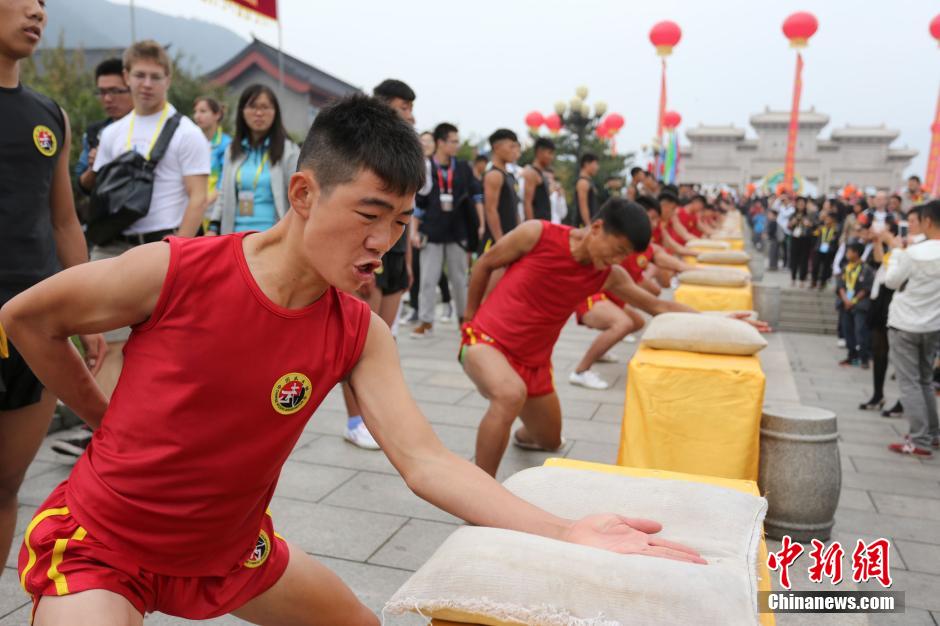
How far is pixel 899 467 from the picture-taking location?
16.6 feet

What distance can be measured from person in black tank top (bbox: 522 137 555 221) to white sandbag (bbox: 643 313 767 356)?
13.3 ft

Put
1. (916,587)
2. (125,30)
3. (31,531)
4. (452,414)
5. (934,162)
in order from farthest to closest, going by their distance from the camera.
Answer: (125,30), (934,162), (452,414), (916,587), (31,531)

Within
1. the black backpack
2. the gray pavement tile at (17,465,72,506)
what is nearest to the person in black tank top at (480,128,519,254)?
the black backpack

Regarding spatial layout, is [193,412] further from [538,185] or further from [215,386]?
[538,185]

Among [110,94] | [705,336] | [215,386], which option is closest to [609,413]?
[705,336]

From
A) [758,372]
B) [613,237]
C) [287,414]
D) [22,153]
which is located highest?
[22,153]

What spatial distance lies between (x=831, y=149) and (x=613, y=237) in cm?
4956

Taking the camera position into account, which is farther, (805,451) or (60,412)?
(60,412)

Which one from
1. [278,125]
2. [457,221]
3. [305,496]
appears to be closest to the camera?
[305,496]

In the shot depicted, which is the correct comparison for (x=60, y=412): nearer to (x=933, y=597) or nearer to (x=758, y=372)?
(x=758, y=372)

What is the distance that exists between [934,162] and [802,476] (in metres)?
26.0

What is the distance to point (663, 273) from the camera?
9766 mm

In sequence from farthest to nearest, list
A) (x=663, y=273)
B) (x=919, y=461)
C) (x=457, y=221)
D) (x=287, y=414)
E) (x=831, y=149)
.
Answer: (x=831, y=149) < (x=663, y=273) < (x=457, y=221) < (x=919, y=461) < (x=287, y=414)

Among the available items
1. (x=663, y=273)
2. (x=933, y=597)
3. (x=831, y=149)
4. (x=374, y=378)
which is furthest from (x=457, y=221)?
(x=831, y=149)
